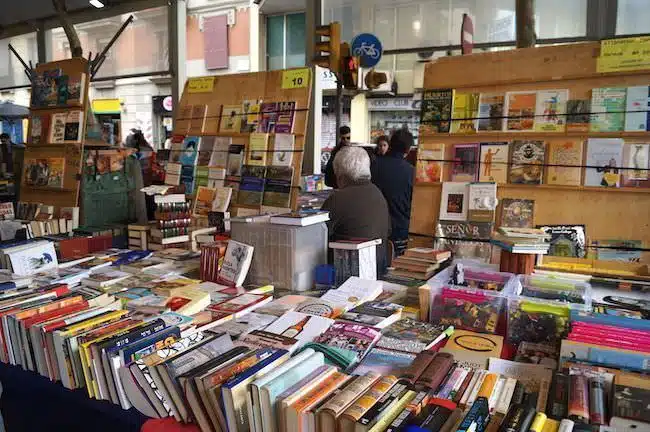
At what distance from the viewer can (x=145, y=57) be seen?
10.5 meters

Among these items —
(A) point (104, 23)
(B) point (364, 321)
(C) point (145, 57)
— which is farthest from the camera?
(A) point (104, 23)

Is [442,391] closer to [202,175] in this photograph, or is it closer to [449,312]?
[449,312]

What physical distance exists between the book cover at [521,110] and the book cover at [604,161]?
34 centimetres

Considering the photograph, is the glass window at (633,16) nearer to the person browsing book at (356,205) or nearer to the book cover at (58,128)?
the person browsing book at (356,205)

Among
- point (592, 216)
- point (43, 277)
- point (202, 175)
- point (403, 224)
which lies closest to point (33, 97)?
point (202, 175)

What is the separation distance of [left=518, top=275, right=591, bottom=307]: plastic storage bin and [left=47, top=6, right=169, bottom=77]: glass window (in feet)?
29.8

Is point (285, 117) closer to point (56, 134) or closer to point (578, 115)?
point (578, 115)

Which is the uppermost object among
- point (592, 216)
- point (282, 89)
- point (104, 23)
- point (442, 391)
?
point (104, 23)

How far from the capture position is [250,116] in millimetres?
4395

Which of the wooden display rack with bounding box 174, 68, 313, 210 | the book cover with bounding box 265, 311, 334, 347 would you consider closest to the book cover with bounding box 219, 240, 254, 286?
the book cover with bounding box 265, 311, 334, 347

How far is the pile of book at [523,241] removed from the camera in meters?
2.40

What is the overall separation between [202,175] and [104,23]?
8587 millimetres

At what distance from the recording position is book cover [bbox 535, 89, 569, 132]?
2.94m

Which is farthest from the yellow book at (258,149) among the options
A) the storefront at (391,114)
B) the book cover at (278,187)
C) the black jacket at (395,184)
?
the storefront at (391,114)
